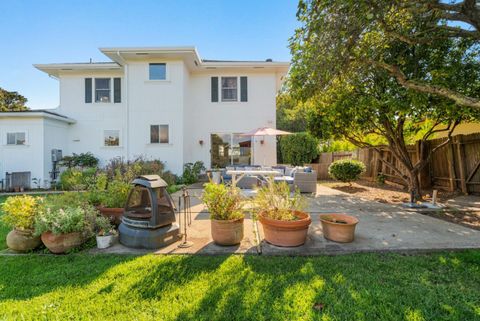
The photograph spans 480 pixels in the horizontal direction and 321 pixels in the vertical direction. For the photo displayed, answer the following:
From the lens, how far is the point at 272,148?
11.9 m

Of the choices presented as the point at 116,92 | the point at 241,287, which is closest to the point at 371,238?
the point at 241,287

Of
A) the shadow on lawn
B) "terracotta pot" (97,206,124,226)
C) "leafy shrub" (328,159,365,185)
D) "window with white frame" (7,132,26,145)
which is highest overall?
"window with white frame" (7,132,26,145)

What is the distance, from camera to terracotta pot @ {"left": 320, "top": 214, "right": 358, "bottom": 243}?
3.74 metres

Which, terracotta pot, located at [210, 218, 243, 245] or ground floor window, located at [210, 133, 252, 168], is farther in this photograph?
ground floor window, located at [210, 133, 252, 168]

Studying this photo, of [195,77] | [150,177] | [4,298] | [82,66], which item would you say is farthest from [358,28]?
[82,66]

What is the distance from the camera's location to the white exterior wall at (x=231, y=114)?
1177 cm

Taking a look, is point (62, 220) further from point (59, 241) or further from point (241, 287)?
point (241, 287)

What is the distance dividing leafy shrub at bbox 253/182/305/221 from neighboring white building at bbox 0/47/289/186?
7742 mm

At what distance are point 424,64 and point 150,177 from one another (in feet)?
24.6

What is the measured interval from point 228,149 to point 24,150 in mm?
9736

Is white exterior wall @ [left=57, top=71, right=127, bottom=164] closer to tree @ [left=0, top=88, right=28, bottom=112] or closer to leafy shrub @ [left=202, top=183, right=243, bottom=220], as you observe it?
leafy shrub @ [left=202, top=183, right=243, bottom=220]

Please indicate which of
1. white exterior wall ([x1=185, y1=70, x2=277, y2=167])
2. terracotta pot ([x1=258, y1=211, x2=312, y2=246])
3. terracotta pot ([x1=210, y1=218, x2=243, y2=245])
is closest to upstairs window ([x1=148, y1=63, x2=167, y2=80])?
white exterior wall ([x1=185, y1=70, x2=277, y2=167])

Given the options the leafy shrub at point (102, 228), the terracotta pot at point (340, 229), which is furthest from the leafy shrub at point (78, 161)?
the terracotta pot at point (340, 229)

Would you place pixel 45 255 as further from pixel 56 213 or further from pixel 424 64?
pixel 424 64
